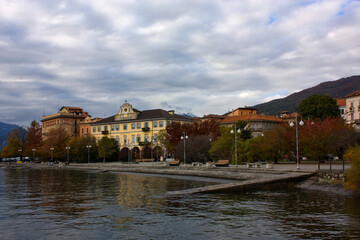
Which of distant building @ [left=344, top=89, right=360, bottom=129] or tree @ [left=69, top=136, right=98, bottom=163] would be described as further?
tree @ [left=69, top=136, right=98, bottom=163]

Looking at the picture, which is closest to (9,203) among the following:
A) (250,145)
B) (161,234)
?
(161,234)

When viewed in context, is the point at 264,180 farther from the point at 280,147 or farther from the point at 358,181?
the point at 280,147

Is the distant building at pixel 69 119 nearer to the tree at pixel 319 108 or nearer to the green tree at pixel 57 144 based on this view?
the green tree at pixel 57 144

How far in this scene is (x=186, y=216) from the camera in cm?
1675

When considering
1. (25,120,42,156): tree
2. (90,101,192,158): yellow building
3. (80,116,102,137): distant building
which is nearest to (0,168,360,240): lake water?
(90,101,192,158): yellow building

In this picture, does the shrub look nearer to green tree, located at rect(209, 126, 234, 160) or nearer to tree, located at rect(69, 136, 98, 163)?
green tree, located at rect(209, 126, 234, 160)

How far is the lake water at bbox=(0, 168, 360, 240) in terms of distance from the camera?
1357cm

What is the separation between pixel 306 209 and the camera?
18.1 meters

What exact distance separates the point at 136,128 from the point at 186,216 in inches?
2761

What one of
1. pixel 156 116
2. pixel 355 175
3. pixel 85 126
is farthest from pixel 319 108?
pixel 85 126

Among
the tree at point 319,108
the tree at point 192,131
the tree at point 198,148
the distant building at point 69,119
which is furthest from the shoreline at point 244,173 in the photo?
the distant building at point 69,119

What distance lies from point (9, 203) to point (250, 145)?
109 ft

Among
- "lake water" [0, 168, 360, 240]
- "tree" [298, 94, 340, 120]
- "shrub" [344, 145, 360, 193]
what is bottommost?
"lake water" [0, 168, 360, 240]

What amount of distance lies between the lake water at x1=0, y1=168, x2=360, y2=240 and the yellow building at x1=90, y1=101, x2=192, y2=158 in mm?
53000
